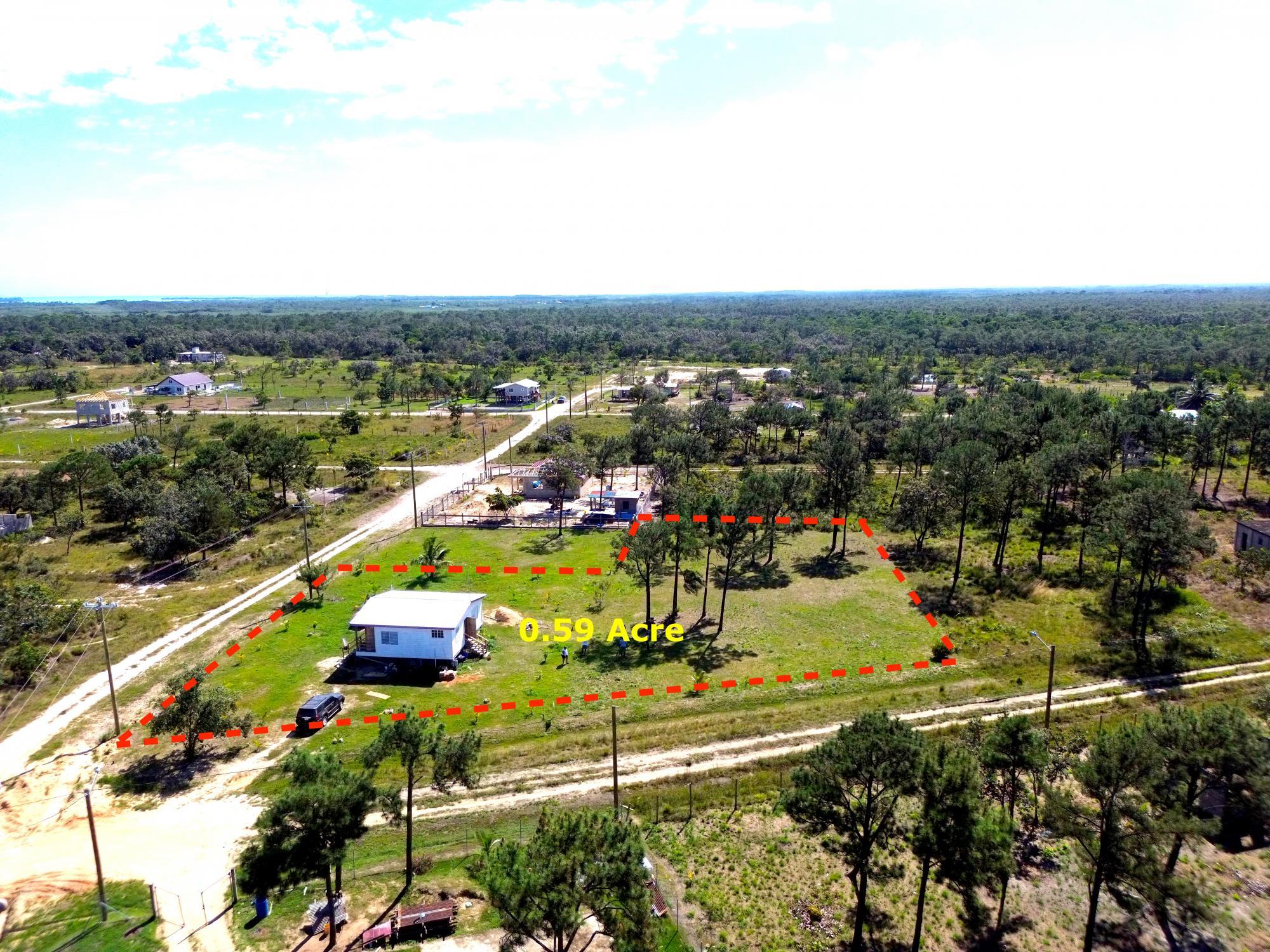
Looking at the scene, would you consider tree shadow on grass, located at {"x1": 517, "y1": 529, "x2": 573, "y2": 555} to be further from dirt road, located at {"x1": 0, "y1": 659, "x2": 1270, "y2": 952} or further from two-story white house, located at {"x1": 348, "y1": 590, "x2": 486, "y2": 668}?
dirt road, located at {"x1": 0, "y1": 659, "x2": 1270, "y2": 952}

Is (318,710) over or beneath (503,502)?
beneath

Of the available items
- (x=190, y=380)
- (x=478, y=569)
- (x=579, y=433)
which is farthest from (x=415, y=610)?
(x=190, y=380)

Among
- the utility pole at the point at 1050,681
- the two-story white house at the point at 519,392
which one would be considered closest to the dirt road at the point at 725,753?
the utility pole at the point at 1050,681

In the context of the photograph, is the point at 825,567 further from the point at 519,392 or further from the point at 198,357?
the point at 198,357

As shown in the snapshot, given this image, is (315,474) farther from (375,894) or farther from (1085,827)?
(1085,827)

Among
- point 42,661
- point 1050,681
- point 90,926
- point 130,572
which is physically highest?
point 1050,681

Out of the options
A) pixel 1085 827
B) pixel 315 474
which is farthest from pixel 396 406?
pixel 1085 827
